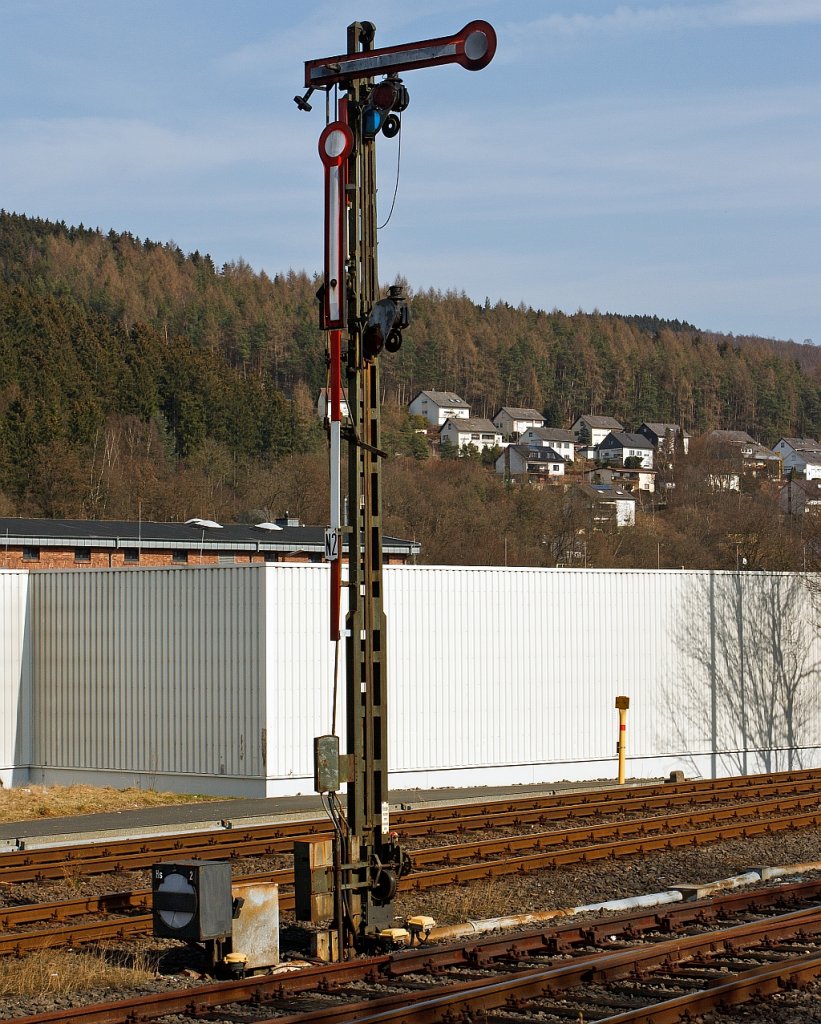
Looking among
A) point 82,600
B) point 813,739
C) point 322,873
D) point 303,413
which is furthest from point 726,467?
point 322,873

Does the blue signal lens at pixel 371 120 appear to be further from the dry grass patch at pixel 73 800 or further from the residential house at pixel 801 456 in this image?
the residential house at pixel 801 456

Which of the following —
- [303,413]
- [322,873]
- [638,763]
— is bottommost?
[638,763]

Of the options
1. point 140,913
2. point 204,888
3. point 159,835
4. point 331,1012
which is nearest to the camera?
point 331,1012

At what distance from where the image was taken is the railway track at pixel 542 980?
8.53 meters

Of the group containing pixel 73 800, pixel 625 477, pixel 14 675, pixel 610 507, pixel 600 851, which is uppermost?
pixel 625 477

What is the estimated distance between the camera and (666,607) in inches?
1145

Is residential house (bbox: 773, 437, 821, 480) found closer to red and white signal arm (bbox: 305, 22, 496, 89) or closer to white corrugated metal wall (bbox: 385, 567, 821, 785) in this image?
white corrugated metal wall (bbox: 385, 567, 821, 785)

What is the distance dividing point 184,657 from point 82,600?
291 centimetres

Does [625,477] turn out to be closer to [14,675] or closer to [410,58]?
[14,675]

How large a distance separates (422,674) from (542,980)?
53.3 feet

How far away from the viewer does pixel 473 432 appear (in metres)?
172

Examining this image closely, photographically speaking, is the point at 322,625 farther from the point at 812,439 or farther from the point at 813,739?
the point at 812,439

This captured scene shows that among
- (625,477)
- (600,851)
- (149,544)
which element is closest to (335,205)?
(600,851)

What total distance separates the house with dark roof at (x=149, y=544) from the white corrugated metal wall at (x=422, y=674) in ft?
43.9
